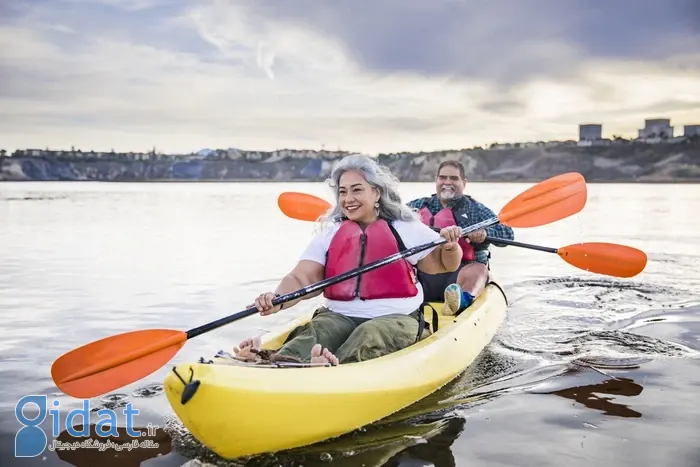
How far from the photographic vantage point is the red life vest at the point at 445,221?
615cm

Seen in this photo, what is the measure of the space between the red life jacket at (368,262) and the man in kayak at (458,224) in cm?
192

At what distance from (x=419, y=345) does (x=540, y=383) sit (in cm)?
98

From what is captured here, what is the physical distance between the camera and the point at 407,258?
4000 millimetres

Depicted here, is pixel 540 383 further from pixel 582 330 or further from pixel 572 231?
pixel 572 231

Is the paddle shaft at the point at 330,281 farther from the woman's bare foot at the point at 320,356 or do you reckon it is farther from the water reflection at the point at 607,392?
the water reflection at the point at 607,392

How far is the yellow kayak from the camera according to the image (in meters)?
2.82

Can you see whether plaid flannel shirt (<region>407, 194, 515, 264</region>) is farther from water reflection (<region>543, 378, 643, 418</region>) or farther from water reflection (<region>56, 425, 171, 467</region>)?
water reflection (<region>56, 425, 171, 467</region>)

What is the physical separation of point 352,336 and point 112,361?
1218 mm

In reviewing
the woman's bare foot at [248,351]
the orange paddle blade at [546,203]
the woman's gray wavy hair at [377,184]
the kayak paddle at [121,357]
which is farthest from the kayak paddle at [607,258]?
the woman's bare foot at [248,351]

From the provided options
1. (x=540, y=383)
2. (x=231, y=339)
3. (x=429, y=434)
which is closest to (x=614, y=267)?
(x=540, y=383)

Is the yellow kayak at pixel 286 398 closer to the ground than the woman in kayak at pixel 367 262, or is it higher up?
closer to the ground

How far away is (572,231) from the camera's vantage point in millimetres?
16922

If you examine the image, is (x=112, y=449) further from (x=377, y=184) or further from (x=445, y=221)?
(x=445, y=221)

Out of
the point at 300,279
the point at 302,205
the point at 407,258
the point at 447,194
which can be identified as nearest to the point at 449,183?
the point at 447,194
